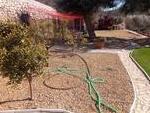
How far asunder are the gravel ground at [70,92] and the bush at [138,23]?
2720cm

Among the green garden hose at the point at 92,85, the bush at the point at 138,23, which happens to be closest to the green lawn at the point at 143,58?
the green garden hose at the point at 92,85

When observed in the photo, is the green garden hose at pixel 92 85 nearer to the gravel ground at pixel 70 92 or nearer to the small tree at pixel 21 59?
the gravel ground at pixel 70 92

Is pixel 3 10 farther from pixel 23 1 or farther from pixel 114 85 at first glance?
pixel 114 85

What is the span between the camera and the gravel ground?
9.53 metres

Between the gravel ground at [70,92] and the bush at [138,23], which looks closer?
the gravel ground at [70,92]

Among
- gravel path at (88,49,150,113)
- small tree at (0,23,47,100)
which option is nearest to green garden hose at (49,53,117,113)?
gravel path at (88,49,150,113)

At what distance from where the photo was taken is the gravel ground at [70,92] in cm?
953

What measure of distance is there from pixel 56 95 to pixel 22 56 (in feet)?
5.73

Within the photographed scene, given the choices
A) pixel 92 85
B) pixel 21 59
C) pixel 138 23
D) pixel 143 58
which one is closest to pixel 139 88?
pixel 92 85

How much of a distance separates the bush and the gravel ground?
27201 millimetres

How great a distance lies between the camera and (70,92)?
10.7 metres

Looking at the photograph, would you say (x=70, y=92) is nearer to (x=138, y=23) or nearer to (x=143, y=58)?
(x=143, y=58)

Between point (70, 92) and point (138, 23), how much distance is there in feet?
107

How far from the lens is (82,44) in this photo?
73.8ft
